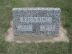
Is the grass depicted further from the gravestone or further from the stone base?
the gravestone

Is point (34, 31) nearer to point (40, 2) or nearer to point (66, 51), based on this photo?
point (66, 51)

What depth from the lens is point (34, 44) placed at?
219 inches

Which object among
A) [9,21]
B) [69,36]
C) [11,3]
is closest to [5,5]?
[11,3]

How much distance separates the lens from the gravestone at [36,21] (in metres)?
5.54

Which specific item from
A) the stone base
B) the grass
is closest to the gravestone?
the stone base

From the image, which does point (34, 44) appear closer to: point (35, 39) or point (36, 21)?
point (35, 39)

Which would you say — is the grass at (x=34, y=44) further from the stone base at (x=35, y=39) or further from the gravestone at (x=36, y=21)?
the gravestone at (x=36, y=21)

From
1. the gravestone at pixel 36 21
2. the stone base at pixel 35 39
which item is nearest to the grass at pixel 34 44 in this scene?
the stone base at pixel 35 39

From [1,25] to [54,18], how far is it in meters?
1.40

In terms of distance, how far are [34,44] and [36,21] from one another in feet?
1.63

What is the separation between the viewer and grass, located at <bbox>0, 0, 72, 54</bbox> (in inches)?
212

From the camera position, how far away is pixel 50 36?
5738mm

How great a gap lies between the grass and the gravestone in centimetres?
31

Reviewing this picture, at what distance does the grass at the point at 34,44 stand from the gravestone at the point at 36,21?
313 millimetres
